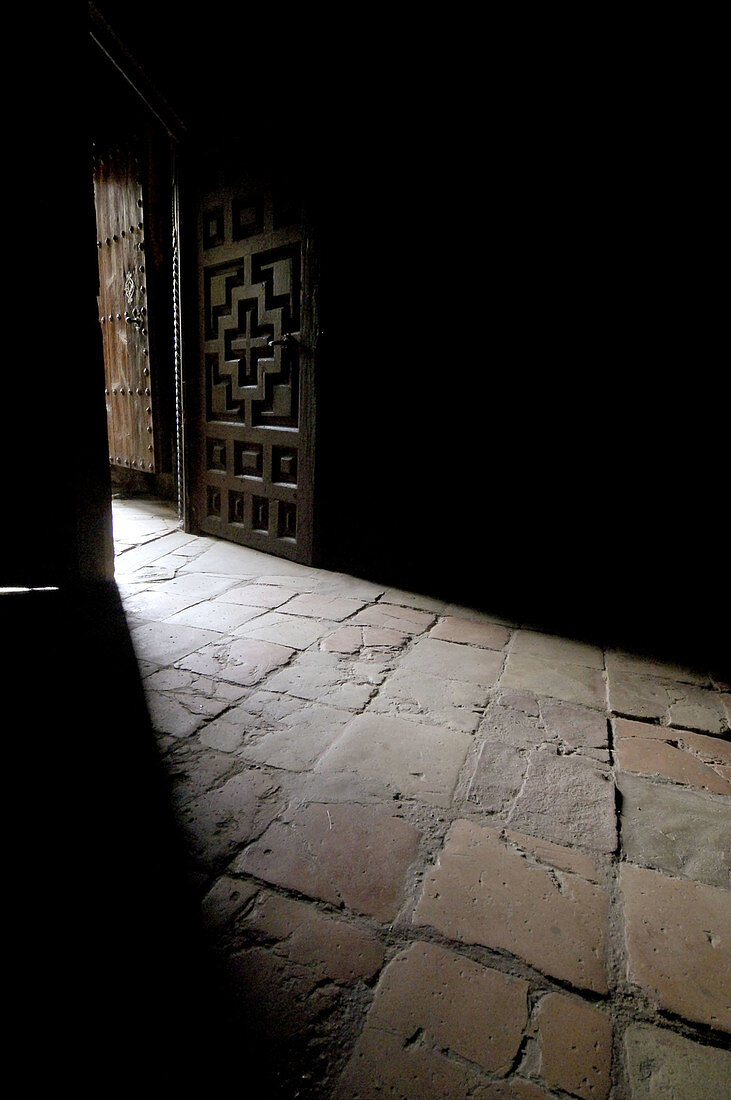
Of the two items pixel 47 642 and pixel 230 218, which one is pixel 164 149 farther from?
pixel 47 642

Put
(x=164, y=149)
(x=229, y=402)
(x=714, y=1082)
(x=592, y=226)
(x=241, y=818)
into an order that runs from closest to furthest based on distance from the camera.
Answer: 1. (x=714, y=1082)
2. (x=241, y=818)
3. (x=592, y=226)
4. (x=229, y=402)
5. (x=164, y=149)

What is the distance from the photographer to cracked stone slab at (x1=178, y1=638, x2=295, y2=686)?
192cm

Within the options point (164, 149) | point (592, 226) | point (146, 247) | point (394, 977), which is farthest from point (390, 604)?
point (164, 149)

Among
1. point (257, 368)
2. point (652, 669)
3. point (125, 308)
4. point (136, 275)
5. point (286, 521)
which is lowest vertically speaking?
point (652, 669)

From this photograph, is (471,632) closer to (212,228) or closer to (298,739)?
(298,739)

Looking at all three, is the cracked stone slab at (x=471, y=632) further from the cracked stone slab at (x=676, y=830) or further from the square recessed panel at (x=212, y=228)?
the square recessed panel at (x=212, y=228)

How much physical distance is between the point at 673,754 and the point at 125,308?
206 inches

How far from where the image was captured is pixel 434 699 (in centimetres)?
181

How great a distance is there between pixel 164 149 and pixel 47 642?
426 cm

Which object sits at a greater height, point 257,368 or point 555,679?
point 257,368

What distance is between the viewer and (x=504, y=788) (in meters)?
1.39

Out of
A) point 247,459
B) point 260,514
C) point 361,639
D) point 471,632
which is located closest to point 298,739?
point 361,639

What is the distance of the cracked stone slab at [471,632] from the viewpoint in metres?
2.31

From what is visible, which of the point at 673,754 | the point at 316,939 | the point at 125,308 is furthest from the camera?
the point at 125,308
